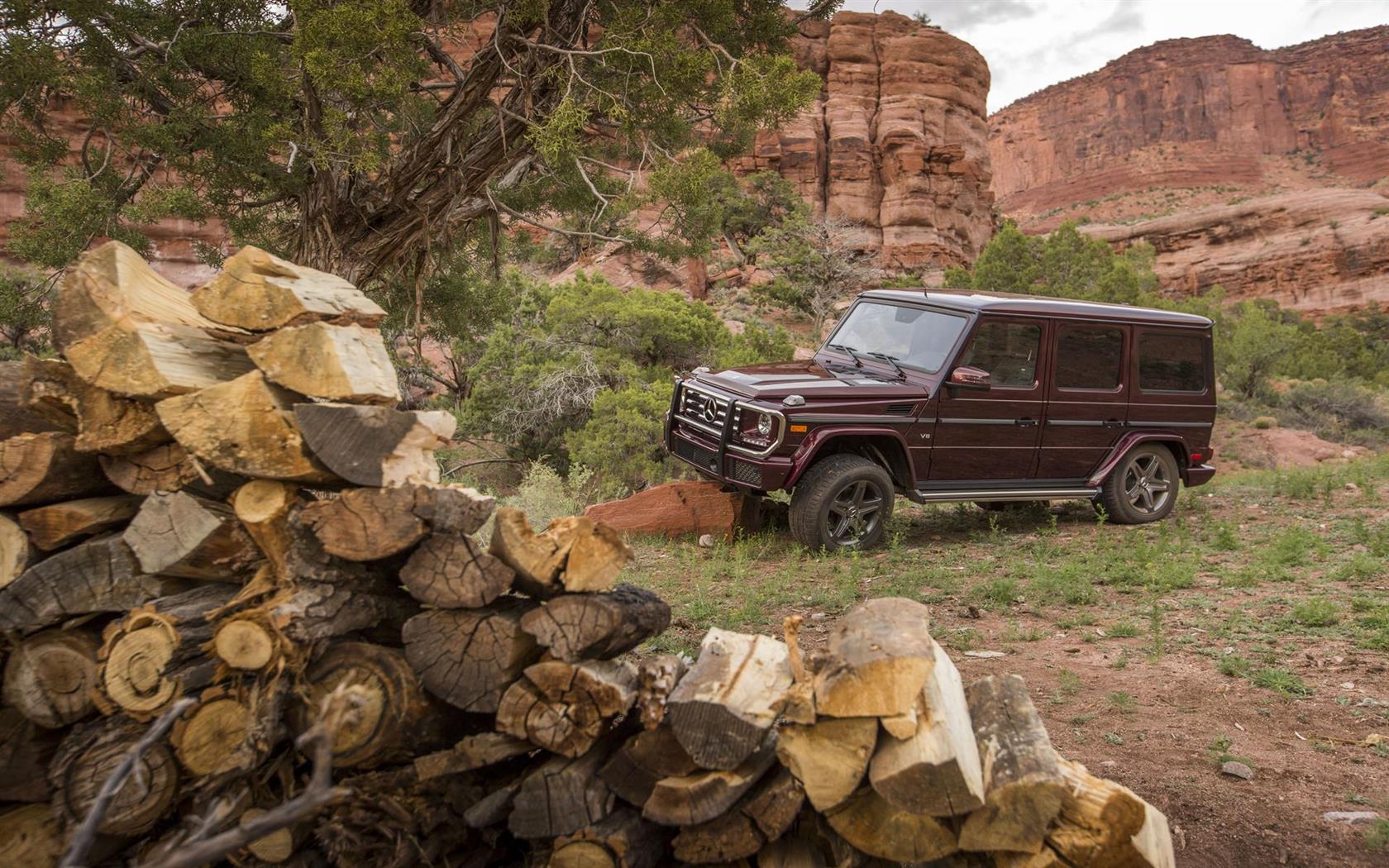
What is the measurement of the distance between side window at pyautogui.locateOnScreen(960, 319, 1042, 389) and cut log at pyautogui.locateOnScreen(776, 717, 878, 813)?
511 centimetres

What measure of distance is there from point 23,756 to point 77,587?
0.56 metres

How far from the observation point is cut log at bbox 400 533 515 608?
102 inches

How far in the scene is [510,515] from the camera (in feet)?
8.73

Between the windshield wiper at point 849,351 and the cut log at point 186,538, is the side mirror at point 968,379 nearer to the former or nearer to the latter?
the windshield wiper at point 849,351

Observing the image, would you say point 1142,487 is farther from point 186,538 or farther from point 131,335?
point 131,335

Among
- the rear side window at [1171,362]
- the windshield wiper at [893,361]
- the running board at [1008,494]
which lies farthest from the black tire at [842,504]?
the rear side window at [1171,362]

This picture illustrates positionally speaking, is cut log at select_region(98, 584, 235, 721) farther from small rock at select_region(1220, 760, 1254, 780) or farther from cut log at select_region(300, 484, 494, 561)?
small rock at select_region(1220, 760, 1254, 780)

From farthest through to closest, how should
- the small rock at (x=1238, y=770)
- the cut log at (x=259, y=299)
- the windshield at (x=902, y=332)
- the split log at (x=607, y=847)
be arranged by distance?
the windshield at (x=902, y=332) < the small rock at (x=1238, y=770) < the cut log at (x=259, y=299) < the split log at (x=607, y=847)

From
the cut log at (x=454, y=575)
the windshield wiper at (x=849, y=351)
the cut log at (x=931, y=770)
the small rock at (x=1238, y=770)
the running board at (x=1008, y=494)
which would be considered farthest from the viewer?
the windshield wiper at (x=849, y=351)

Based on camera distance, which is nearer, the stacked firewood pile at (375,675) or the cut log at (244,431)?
the stacked firewood pile at (375,675)

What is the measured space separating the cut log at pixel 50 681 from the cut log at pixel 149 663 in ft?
0.43

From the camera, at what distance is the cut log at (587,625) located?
2572 millimetres

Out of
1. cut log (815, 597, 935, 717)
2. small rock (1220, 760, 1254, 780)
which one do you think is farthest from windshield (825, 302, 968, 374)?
cut log (815, 597, 935, 717)

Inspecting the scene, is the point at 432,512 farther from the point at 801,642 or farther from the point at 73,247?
the point at 73,247
